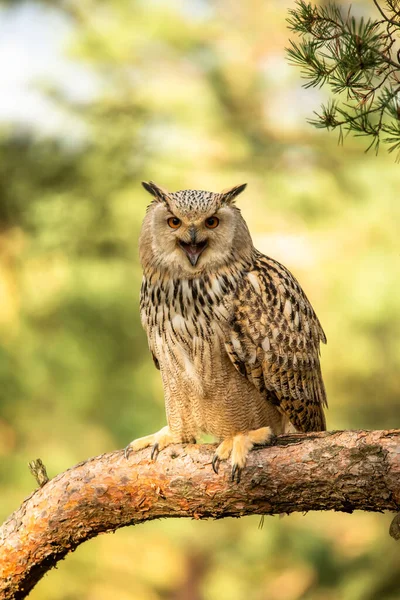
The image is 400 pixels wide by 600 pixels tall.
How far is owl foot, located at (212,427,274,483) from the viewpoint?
7.34 ft

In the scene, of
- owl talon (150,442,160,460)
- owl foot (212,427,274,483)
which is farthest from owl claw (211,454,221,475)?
owl talon (150,442,160,460)

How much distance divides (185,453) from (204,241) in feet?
2.11

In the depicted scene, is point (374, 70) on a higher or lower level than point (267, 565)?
higher

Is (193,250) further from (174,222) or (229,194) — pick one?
(229,194)

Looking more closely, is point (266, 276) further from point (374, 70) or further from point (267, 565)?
point (267, 565)

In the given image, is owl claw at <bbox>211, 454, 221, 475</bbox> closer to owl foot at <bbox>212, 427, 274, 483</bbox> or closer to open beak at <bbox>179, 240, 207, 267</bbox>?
owl foot at <bbox>212, 427, 274, 483</bbox>

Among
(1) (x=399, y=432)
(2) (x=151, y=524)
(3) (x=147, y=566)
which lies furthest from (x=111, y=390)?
(1) (x=399, y=432)

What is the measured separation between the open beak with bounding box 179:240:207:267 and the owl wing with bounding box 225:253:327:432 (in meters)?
0.18

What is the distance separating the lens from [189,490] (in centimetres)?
229

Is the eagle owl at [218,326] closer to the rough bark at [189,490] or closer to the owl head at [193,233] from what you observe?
the owl head at [193,233]

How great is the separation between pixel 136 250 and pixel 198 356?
3.14m

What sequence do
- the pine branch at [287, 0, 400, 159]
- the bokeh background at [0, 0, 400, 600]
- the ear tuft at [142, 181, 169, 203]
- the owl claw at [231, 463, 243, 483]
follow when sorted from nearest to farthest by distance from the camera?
the pine branch at [287, 0, 400, 159]
the owl claw at [231, 463, 243, 483]
the ear tuft at [142, 181, 169, 203]
the bokeh background at [0, 0, 400, 600]

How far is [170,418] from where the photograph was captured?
267 centimetres

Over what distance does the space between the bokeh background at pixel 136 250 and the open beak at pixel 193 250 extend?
8.94 feet
